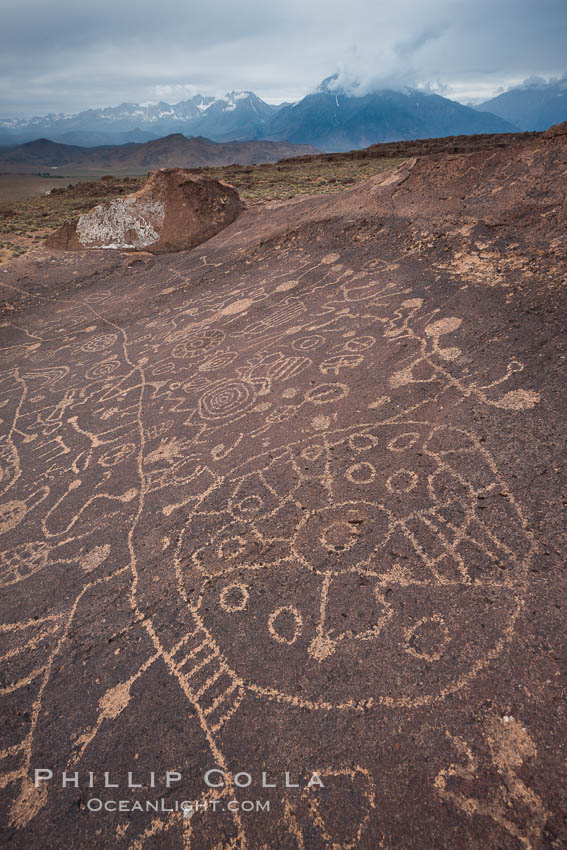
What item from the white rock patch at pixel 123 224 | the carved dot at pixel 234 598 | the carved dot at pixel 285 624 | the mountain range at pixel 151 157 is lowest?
the carved dot at pixel 234 598

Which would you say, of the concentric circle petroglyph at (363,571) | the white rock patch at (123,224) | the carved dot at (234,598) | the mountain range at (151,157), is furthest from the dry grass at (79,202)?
the mountain range at (151,157)

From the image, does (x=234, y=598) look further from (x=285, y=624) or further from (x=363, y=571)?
(x=363, y=571)

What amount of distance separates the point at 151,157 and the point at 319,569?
7445 inches

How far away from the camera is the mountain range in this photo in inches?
5669

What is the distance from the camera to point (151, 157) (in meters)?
152

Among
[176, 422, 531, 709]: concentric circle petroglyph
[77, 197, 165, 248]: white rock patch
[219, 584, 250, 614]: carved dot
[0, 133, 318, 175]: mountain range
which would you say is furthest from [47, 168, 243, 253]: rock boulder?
[0, 133, 318, 175]: mountain range

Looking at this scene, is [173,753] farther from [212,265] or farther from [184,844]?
[212,265]

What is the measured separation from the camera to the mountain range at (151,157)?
472ft

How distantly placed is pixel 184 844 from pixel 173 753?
307mm

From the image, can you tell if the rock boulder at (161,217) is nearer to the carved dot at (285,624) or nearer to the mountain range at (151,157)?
the carved dot at (285,624)

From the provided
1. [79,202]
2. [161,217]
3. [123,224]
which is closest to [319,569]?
[161,217]

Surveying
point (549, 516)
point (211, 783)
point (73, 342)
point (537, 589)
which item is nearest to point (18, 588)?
point (211, 783)

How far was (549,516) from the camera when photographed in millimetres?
2268

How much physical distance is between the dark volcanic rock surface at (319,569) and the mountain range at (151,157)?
159827 millimetres
